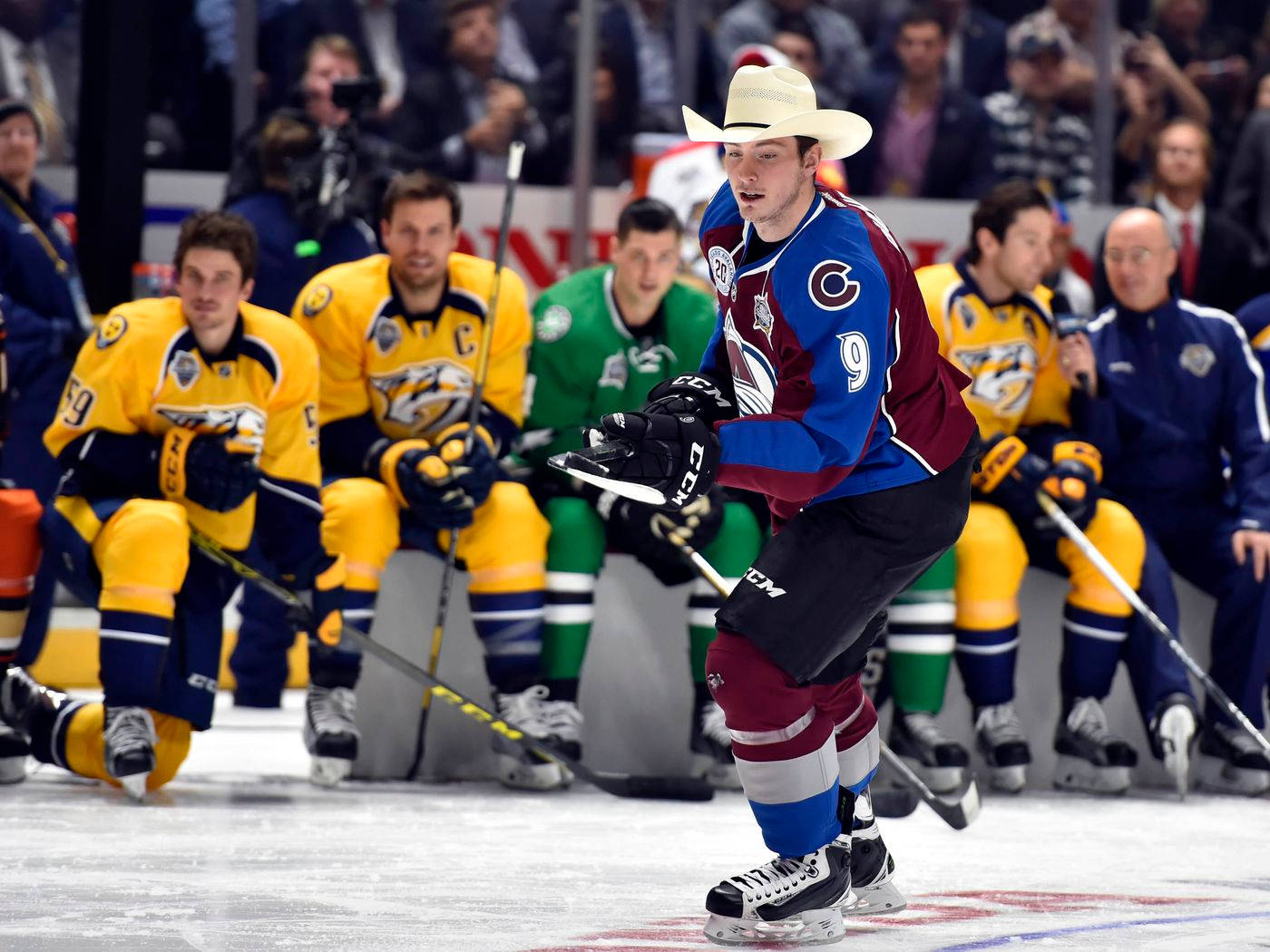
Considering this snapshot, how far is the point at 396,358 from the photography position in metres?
3.99

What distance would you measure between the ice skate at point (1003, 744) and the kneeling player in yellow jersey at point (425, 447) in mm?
873

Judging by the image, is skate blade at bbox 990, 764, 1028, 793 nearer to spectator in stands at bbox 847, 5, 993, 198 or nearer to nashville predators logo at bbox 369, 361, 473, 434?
nashville predators logo at bbox 369, 361, 473, 434

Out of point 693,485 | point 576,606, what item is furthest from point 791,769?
point 576,606

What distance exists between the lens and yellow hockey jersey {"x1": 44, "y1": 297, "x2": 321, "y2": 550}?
142 inches

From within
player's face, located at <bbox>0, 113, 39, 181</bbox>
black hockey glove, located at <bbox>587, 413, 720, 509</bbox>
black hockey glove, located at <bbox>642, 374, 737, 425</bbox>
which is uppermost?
player's face, located at <bbox>0, 113, 39, 181</bbox>

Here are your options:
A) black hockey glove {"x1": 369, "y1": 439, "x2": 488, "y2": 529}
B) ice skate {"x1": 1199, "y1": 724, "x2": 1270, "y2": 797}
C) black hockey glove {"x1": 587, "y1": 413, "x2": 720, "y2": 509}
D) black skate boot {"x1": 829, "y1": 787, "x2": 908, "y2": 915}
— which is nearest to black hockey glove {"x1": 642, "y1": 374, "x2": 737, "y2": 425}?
black hockey glove {"x1": 587, "y1": 413, "x2": 720, "y2": 509}

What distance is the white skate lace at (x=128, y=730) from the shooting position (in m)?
3.36

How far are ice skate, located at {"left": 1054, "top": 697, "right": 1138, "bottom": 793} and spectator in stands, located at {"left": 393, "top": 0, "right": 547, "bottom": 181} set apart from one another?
274 cm

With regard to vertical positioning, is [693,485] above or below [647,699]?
above

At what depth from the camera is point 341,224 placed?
470cm

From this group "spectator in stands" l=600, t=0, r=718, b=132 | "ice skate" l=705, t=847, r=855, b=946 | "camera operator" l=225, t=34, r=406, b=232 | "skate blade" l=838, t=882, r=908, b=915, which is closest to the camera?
"ice skate" l=705, t=847, r=855, b=946

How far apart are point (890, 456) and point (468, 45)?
3.68m

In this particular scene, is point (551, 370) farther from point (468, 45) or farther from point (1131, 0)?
point (1131, 0)

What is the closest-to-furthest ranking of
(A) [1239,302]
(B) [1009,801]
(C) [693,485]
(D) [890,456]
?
(C) [693,485]
(D) [890,456]
(B) [1009,801]
(A) [1239,302]
